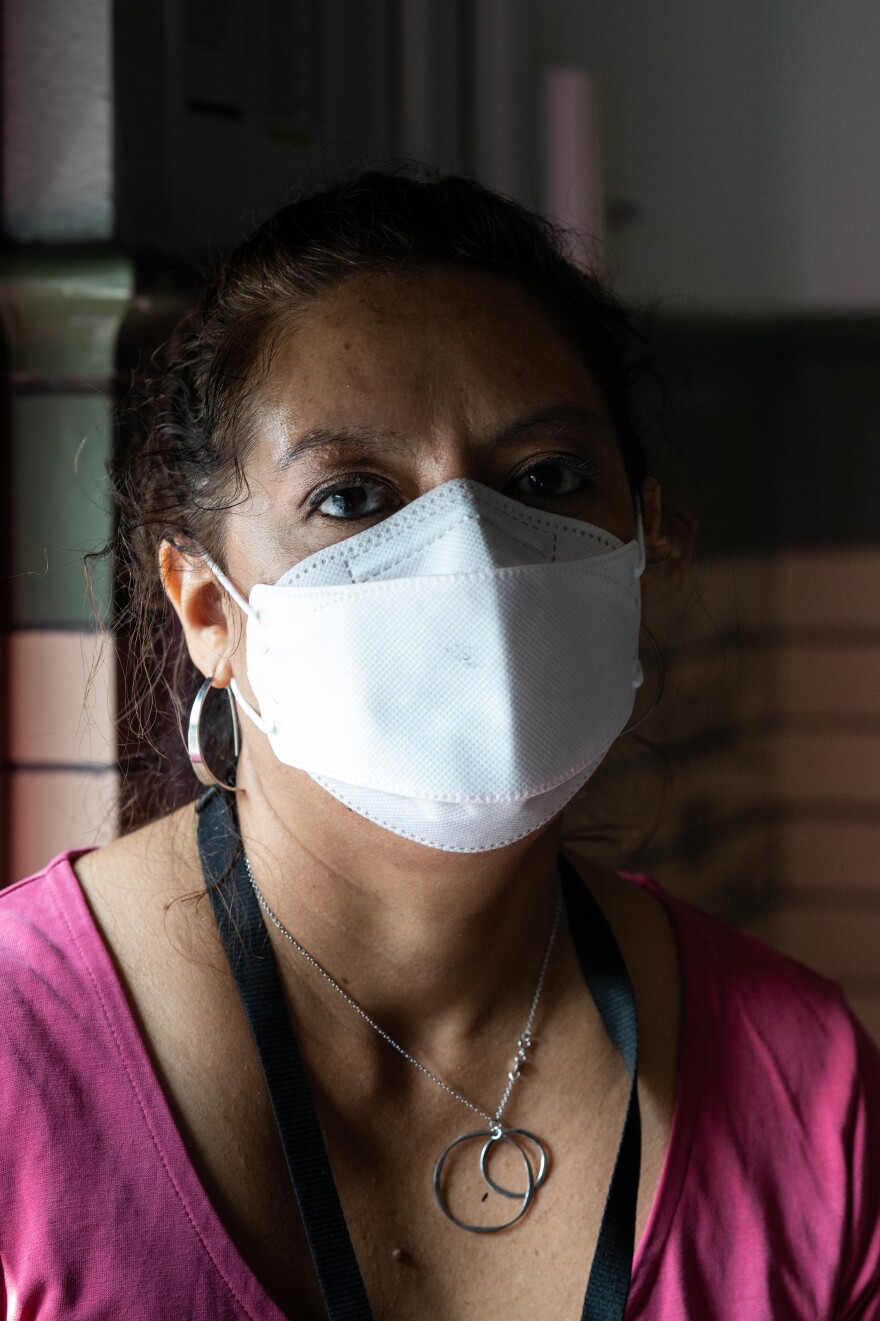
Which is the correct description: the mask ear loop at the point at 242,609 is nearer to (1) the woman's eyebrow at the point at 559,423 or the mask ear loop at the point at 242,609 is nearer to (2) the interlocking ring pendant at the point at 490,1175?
(1) the woman's eyebrow at the point at 559,423

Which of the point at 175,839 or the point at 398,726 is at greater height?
the point at 398,726

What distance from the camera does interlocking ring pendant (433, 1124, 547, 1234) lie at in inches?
44.1

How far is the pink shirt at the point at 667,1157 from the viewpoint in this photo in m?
0.99

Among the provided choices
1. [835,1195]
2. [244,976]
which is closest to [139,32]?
[244,976]

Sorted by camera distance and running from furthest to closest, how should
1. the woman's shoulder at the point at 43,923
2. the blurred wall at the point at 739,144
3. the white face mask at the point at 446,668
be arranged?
the blurred wall at the point at 739,144, the woman's shoulder at the point at 43,923, the white face mask at the point at 446,668

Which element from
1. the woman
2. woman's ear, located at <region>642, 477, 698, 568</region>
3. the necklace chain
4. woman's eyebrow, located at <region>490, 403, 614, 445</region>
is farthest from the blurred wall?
the necklace chain

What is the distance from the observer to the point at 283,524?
1060mm

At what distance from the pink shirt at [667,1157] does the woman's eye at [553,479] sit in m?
0.48

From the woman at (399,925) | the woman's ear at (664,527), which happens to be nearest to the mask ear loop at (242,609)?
the woman at (399,925)

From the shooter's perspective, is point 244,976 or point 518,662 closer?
point 518,662

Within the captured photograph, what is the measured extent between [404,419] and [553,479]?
0.45 feet

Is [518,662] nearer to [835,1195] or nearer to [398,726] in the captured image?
[398,726]

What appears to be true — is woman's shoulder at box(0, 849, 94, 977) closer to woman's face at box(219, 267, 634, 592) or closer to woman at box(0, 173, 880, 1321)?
woman at box(0, 173, 880, 1321)

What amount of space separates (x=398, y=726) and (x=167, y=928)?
0.31 meters
